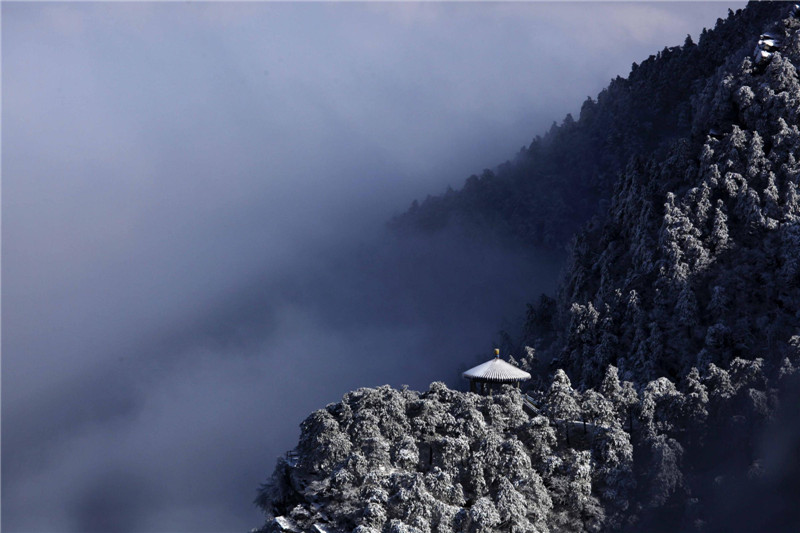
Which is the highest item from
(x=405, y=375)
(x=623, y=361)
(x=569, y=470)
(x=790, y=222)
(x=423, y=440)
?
(x=405, y=375)

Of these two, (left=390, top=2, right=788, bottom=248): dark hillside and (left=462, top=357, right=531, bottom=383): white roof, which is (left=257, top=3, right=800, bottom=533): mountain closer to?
(left=462, top=357, right=531, bottom=383): white roof

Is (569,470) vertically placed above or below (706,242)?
below

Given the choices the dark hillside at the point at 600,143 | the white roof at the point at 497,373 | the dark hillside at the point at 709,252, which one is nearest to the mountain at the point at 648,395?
the dark hillside at the point at 709,252

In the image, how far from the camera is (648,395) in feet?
204

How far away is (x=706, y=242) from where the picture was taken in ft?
269

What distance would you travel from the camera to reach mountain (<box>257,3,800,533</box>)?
54656mm

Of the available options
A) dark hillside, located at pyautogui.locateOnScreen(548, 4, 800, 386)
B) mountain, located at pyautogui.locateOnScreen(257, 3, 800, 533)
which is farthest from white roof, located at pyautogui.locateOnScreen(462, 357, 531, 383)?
dark hillside, located at pyautogui.locateOnScreen(548, 4, 800, 386)

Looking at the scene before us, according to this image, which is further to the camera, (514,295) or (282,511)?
(514,295)

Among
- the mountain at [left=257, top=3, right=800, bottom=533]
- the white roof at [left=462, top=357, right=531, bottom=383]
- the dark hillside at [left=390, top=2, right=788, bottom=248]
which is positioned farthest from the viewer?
the dark hillside at [left=390, top=2, right=788, bottom=248]

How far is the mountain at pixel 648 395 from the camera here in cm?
5466

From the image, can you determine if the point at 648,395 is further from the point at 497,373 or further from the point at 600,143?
the point at 600,143

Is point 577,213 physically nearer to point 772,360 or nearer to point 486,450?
point 772,360

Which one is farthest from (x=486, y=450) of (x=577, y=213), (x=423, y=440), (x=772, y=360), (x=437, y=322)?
(x=437, y=322)

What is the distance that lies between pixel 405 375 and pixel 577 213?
39.8 metres
